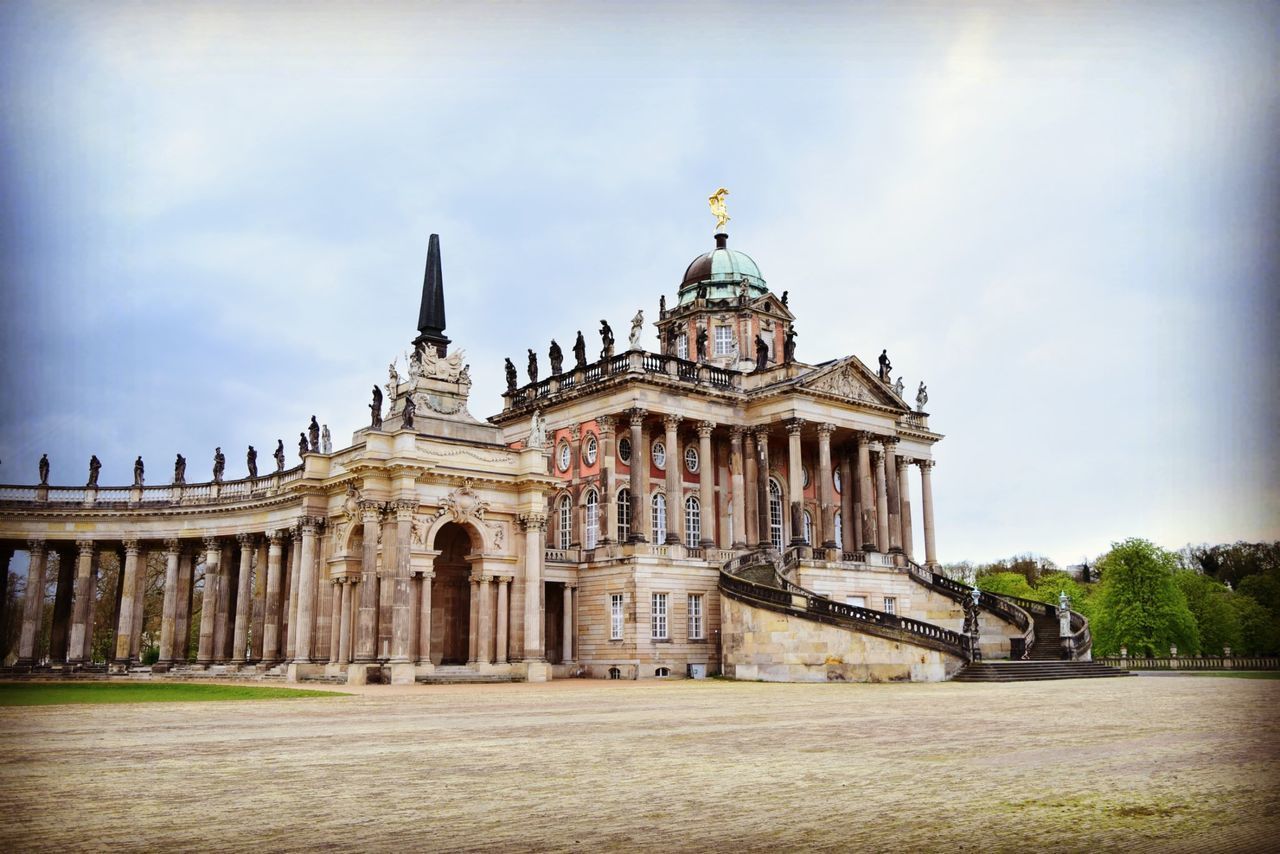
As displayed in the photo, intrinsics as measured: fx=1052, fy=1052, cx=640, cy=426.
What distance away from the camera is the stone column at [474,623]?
43844mm

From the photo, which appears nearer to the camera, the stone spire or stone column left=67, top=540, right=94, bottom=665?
the stone spire

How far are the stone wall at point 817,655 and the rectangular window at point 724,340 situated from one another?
72.4 ft

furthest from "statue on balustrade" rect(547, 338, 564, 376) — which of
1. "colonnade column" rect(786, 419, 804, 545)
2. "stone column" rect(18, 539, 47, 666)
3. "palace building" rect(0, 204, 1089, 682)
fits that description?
"stone column" rect(18, 539, 47, 666)

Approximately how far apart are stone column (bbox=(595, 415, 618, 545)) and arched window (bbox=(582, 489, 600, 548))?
1.84 meters

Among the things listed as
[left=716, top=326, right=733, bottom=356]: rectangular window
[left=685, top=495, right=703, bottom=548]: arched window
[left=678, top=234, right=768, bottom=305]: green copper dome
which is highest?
[left=678, top=234, right=768, bottom=305]: green copper dome

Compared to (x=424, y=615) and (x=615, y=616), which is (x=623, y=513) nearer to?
(x=615, y=616)

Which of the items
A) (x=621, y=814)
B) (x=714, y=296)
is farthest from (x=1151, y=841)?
(x=714, y=296)

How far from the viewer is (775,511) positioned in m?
60.1

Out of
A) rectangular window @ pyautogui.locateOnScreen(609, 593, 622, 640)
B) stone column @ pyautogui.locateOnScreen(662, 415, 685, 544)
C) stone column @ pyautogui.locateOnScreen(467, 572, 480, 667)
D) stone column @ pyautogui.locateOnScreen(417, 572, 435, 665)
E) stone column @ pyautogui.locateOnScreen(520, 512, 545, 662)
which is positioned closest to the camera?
stone column @ pyautogui.locateOnScreen(417, 572, 435, 665)

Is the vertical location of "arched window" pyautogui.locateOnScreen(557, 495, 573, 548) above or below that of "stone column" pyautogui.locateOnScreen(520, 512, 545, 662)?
above

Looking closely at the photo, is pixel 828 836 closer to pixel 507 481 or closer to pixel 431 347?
pixel 507 481

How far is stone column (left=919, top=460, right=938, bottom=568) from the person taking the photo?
6556cm

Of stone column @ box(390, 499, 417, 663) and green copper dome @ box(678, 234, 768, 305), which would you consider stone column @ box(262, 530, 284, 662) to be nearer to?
stone column @ box(390, 499, 417, 663)

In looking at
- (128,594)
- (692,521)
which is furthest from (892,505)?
(128,594)
